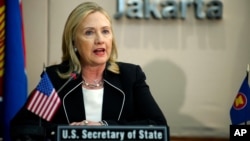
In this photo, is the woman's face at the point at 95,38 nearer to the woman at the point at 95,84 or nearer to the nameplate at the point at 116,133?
the woman at the point at 95,84

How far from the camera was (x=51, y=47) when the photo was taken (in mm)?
3525

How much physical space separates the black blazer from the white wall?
3.70ft

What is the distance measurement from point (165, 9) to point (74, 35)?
1.29m

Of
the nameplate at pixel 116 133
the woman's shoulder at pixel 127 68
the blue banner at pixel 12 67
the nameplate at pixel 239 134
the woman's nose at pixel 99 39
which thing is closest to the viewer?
the nameplate at pixel 116 133

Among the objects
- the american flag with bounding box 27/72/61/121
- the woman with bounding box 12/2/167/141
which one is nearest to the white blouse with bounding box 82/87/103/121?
the woman with bounding box 12/2/167/141

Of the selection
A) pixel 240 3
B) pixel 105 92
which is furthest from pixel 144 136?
pixel 240 3

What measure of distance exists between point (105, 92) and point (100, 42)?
264 mm

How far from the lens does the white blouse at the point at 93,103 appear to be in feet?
7.41

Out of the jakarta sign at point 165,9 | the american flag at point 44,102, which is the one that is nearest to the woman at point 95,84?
the american flag at point 44,102

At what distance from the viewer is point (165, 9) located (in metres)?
3.46

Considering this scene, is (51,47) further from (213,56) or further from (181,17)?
(213,56)

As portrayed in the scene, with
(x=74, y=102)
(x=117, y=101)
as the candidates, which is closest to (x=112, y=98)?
(x=117, y=101)

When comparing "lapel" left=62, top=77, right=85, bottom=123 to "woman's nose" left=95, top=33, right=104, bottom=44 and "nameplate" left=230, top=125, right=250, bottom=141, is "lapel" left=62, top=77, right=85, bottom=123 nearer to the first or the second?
"woman's nose" left=95, top=33, right=104, bottom=44

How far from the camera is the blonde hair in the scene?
7.48ft
